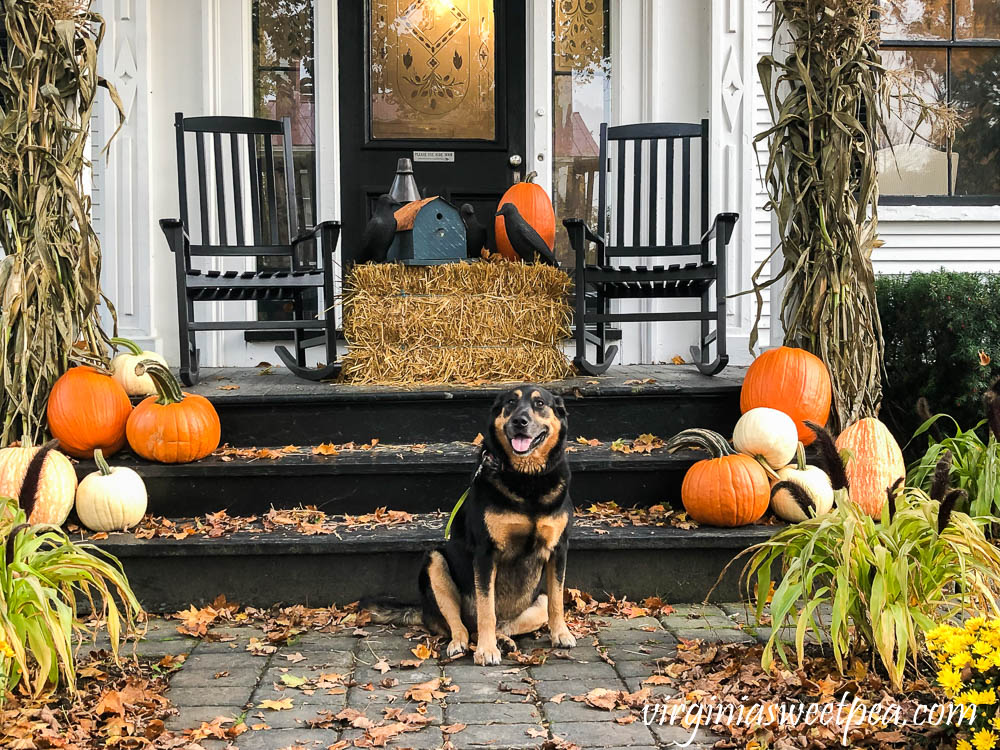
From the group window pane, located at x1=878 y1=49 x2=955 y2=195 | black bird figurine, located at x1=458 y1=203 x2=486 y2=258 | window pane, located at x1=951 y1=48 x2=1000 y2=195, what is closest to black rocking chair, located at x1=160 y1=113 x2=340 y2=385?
black bird figurine, located at x1=458 y1=203 x2=486 y2=258

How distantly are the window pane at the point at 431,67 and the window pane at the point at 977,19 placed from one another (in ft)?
9.02

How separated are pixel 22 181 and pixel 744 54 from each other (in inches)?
151

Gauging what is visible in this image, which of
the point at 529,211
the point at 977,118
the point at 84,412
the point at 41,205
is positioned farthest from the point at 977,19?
the point at 84,412

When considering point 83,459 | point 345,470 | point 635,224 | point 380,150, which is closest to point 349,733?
point 345,470

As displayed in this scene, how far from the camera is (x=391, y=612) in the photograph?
339 cm

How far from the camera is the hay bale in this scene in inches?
187

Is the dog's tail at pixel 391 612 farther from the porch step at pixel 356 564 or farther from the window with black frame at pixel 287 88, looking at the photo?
the window with black frame at pixel 287 88

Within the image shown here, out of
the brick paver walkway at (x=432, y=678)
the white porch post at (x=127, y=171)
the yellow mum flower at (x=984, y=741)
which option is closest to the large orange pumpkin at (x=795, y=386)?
the brick paver walkway at (x=432, y=678)

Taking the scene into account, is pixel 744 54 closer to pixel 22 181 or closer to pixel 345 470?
pixel 345 470

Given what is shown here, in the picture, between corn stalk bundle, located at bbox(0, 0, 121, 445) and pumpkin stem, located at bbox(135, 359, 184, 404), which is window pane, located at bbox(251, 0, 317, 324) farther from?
pumpkin stem, located at bbox(135, 359, 184, 404)

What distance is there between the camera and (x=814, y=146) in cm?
415

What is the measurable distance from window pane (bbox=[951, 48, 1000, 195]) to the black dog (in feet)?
13.6

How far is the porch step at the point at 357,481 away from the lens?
12.6 ft

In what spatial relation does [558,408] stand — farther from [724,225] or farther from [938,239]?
[938,239]
